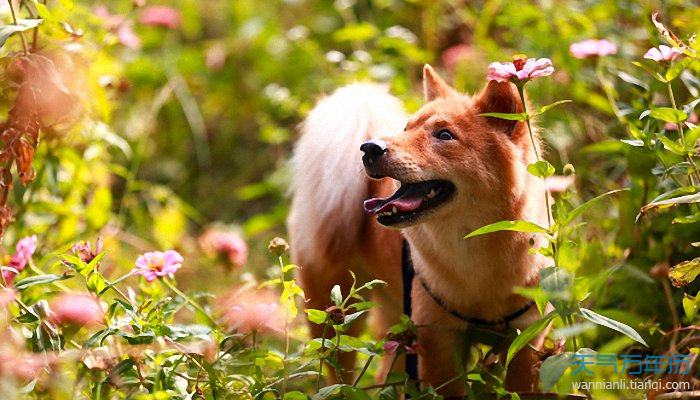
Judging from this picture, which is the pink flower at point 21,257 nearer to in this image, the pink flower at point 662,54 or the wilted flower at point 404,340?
the wilted flower at point 404,340

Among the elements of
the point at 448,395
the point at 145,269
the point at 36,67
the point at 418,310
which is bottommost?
the point at 448,395

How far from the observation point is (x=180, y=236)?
13.6 ft

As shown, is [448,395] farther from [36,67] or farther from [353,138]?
[36,67]

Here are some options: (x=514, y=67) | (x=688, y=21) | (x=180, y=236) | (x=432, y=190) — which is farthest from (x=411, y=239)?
(x=180, y=236)

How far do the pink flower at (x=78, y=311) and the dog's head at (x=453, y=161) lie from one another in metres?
0.71

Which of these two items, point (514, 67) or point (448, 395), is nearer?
point (514, 67)

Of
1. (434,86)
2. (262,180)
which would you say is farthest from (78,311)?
(262,180)

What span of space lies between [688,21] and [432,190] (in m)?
1.21

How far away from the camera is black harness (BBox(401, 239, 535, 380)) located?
2.40 meters

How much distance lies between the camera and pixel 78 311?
2.04 metres

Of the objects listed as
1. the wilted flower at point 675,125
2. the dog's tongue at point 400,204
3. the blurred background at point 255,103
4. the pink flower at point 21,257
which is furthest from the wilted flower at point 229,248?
the wilted flower at point 675,125

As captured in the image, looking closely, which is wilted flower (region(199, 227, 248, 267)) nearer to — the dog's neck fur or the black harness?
the black harness

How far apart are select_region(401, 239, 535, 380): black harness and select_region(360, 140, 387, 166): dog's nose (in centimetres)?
42

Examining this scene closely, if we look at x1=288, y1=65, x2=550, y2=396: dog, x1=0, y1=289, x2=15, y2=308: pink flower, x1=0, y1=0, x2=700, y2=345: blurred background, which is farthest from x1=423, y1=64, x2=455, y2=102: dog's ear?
x1=0, y1=289, x2=15, y2=308: pink flower
